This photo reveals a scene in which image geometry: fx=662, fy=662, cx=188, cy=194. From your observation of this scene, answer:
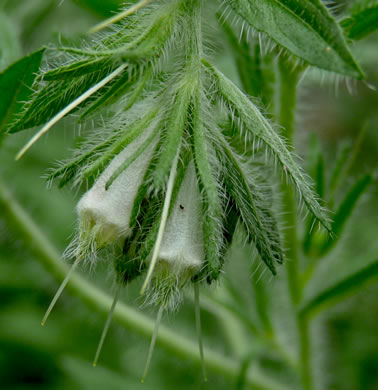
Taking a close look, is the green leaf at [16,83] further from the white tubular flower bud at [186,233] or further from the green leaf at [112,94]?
the white tubular flower bud at [186,233]

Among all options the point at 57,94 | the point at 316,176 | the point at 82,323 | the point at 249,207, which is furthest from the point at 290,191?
the point at 82,323

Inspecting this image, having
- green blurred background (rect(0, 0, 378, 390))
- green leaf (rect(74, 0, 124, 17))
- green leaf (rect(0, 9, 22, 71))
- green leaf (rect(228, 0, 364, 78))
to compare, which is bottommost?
green blurred background (rect(0, 0, 378, 390))

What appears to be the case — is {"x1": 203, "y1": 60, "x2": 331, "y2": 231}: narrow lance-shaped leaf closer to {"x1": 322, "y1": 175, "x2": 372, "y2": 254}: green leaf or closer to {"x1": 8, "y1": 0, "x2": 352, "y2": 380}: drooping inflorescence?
{"x1": 8, "y1": 0, "x2": 352, "y2": 380}: drooping inflorescence

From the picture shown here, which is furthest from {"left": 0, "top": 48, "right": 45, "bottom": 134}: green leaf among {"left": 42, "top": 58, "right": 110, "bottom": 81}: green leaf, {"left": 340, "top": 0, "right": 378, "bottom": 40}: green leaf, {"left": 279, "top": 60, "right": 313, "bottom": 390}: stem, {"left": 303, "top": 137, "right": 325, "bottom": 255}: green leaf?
{"left": 303, "top": 137, "right": 325, "bottom": 255}: green leaf

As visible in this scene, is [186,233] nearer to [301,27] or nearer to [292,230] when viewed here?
[301,27]

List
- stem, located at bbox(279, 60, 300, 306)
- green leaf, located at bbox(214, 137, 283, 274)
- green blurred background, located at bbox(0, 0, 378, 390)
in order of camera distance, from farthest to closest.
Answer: green blurred background, located at bbox(0, 0, 378, 390), stem, located at bbox(279, 60, 300, 306), green leaf, located at bbox(214, 137, 283, 274)

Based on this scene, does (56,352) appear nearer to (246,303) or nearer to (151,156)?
(246,303)

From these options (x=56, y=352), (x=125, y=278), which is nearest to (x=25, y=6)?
(x=56, y=352)

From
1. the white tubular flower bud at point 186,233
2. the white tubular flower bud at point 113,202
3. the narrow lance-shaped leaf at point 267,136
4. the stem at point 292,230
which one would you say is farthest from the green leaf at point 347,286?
the white tubular flower bud at point 113,202
